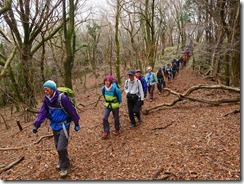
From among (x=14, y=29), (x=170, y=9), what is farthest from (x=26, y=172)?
(x=170, y=9)

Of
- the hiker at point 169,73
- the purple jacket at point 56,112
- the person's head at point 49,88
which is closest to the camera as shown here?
the person's head at point 49,88

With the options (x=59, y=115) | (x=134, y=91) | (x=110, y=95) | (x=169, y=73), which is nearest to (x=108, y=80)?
(x=110, y=95)

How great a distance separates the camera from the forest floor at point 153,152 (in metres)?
4.62

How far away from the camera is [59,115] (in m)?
4.71

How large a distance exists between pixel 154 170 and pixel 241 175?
5.33ft

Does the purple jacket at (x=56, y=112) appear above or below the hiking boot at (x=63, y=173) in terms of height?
above

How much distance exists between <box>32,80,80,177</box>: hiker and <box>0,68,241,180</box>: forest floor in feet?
2.09

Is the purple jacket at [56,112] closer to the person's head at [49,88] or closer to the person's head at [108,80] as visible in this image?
the person's head at [49,88]

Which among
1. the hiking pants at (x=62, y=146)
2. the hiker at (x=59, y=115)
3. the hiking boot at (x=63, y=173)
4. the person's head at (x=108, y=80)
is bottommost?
the hiking boot at (x=63, y=173)

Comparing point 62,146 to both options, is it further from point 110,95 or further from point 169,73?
point 169,73

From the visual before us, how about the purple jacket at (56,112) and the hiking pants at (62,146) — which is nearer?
the purple jacket at (56,112)

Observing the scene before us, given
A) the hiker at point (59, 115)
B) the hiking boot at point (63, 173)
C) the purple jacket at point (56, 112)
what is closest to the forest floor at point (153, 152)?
the hiking boot at point (63, 173)

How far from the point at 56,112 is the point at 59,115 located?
9cm

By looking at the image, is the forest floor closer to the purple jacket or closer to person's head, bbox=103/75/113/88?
the purple jacket
